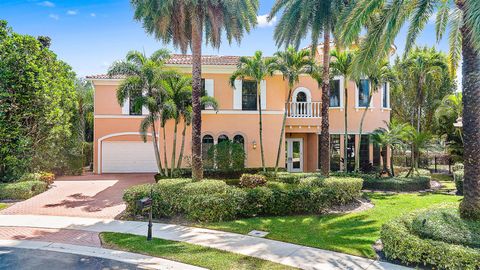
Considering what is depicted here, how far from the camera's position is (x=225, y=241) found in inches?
391

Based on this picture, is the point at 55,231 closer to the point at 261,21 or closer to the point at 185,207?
the point at 185,207

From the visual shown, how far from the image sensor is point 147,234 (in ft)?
34.6

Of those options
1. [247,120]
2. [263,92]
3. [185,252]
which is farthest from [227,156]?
[185,252]

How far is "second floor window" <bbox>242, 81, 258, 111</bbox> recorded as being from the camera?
23.9 meters

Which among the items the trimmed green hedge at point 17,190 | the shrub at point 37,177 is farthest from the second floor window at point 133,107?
the trimmed green hedge at point 17,190

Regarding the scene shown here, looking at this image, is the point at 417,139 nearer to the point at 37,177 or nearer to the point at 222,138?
the point at 222,138

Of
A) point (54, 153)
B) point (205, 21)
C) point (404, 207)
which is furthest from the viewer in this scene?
point (54, 153)

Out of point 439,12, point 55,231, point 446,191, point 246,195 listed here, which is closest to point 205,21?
point 246,195

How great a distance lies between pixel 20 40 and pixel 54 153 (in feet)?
24.3

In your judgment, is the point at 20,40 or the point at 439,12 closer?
the point at 439,12

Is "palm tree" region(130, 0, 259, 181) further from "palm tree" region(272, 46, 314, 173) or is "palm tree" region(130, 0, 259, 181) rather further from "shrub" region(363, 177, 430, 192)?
"shrub" region(363, 177, 430, 192)

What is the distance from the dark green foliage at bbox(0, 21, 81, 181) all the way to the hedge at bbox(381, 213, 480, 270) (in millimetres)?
18357

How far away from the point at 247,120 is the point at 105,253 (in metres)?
15.9

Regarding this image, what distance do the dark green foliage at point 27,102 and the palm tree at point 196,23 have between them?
24.3 feet
